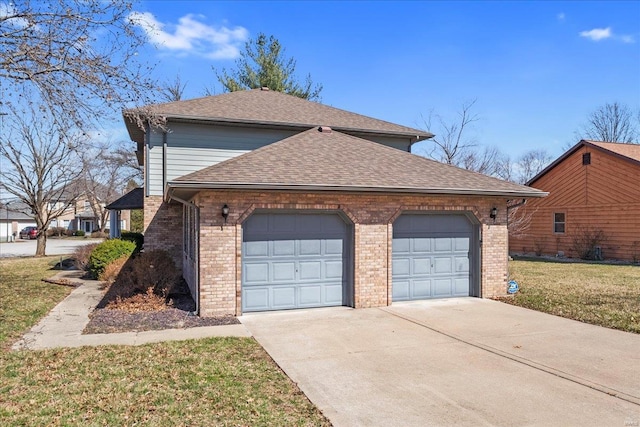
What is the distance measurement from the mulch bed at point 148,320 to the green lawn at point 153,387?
4.19 feet

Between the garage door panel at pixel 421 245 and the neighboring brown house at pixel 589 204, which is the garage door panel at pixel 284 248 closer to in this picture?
the garage door panel at pixel 421 245

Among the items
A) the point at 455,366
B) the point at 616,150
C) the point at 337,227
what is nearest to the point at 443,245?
the point at 337,227

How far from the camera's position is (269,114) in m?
15.0

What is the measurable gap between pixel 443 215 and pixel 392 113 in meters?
16.3

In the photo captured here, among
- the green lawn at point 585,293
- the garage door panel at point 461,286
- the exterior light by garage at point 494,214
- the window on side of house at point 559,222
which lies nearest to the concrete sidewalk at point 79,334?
the garage door panel at point 461,286

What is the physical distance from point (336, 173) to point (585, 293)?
25.0 ft

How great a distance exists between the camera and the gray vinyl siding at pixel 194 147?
1377 centimetres

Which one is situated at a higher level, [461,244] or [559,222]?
[559,222]

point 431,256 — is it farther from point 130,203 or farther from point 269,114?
point 130,203

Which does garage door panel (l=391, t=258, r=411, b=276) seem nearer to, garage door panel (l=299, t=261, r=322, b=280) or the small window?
garage door panel (l=299, t=261, r=322, b=280)

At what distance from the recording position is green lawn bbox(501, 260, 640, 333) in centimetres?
937

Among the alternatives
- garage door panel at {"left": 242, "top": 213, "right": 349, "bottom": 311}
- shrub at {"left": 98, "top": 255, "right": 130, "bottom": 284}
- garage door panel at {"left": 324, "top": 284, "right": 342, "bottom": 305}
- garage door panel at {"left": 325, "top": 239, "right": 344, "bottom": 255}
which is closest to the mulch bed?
garage door panel at {"left": 242, "top": 213, "right": 349, "bottom": 311}

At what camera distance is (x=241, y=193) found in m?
9.28

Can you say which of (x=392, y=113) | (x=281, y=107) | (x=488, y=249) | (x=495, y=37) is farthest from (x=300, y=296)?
(x=392, y=113)
